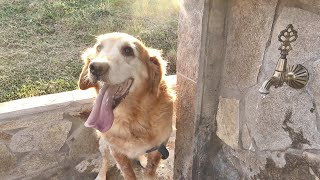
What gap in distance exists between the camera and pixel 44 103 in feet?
11.0

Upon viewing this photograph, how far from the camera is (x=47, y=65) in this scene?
452 cm

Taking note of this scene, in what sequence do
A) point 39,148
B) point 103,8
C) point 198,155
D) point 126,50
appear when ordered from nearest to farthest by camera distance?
point 126,50 → point 198,155 → point 39,148 → point 103,8

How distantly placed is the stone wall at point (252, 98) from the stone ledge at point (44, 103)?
2.05ft

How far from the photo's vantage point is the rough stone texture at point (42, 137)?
334 cm

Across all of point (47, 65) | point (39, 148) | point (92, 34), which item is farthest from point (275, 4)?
point (92, 34)

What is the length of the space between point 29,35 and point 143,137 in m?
2.95

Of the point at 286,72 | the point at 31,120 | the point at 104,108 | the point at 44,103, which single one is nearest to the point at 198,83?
the point at 104,108

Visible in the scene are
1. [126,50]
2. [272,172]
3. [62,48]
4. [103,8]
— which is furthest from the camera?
[103,8]

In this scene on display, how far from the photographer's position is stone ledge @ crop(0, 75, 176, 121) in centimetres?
322

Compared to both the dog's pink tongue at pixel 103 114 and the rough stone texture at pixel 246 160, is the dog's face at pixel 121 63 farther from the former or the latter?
the rough stone texture at pixel 246 160

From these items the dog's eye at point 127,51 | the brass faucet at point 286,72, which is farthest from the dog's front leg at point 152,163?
the brass faucet at point 286,72

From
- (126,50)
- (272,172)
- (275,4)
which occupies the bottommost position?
(272,172)

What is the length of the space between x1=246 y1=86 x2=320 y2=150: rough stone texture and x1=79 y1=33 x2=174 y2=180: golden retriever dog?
0.76 m

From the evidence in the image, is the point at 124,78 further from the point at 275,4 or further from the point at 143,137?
the point at 275,4
